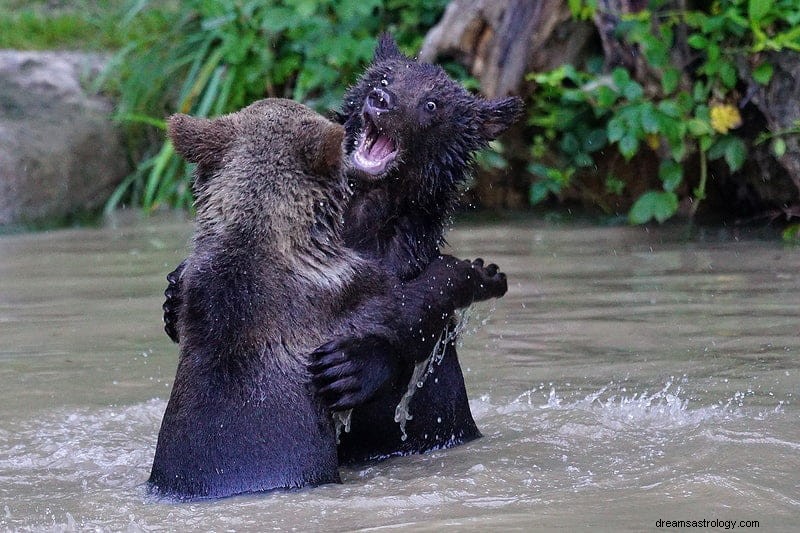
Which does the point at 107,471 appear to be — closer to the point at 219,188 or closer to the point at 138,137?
the point at 219,188

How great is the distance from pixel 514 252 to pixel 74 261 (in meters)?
3.13

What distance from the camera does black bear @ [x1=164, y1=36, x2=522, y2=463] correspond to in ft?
15.4

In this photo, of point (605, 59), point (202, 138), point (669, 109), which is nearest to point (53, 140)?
point (605, 59)

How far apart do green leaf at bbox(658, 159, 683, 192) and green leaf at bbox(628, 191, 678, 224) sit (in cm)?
7

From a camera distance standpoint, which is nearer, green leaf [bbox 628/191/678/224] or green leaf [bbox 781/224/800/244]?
green leaf [bbox 781/224/800/244]

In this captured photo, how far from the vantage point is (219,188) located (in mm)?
4090

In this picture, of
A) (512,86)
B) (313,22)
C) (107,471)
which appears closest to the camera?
(107,471)

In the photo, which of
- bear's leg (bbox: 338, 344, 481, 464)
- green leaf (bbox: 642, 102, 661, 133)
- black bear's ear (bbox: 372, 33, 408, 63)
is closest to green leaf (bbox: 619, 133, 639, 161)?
green leaf (bbox: 642, 102, 661, 133)

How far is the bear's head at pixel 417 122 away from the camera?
196 inches

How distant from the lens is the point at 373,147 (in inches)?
198

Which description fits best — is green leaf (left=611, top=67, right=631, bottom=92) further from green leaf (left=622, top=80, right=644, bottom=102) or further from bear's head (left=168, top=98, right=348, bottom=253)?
bear's head (left=168, top=98, right=348, bottom=253)

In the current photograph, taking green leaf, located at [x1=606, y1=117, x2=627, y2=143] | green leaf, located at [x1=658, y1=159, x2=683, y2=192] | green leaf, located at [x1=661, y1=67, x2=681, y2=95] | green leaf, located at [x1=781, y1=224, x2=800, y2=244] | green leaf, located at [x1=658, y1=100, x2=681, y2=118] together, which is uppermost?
green leaf, located at [x1=661, y1=67, x2=681, y2=95]

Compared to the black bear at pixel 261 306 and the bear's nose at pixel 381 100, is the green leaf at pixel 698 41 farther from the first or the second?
the black bear at pixel 261 306

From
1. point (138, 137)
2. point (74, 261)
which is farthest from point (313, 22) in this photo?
point (74, 261)
